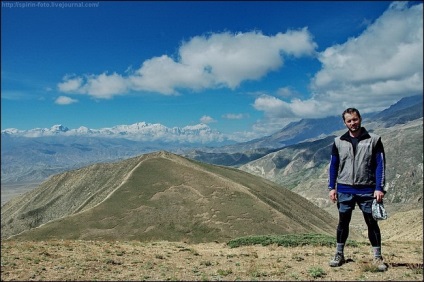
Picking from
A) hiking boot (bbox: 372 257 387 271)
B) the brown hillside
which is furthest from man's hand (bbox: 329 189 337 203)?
the brown hillside

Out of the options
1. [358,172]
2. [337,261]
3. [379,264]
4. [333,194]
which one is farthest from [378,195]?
[337,261]

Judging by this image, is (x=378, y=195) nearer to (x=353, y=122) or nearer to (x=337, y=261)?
(x=353, y=122)

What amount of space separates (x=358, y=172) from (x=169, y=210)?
87258 mm

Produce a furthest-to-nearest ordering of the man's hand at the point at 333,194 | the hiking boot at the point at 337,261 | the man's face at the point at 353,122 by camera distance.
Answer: the hiking boot at the point at 337,261, the man's hand at the point at 333,194, the man's face at the point at 353,122

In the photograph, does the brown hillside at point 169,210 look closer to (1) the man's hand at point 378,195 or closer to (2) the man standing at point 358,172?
(2) the man standing at point 358,172

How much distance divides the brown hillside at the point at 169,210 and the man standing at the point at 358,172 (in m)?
69.6

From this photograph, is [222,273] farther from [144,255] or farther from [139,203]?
[139,203]

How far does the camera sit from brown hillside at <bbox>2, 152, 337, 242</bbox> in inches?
3398

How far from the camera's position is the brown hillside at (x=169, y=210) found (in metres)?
86.3

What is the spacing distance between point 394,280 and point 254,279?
4898mm

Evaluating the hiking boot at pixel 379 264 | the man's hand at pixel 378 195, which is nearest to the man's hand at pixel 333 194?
the man's hand at pixel 378 195

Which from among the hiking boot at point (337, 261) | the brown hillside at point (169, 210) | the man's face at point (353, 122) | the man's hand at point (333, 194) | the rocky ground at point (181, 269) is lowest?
the brown hillside at point (169, 210)

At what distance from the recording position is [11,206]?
17488 cm

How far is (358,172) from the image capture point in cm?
1388
